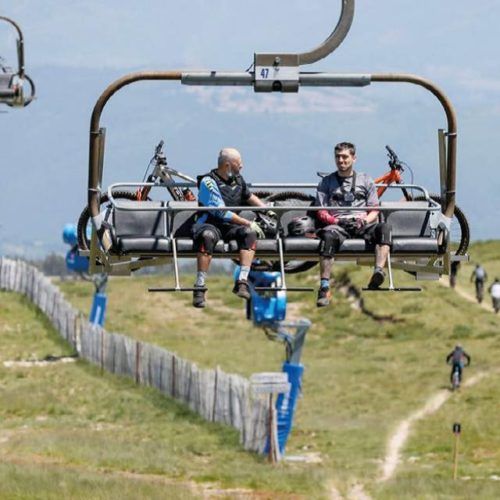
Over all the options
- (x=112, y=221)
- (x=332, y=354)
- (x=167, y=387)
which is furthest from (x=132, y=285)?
(x=112, y=221)

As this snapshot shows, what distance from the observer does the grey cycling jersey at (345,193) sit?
1728 centimetres

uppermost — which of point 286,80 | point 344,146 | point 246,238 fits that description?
point 286,80

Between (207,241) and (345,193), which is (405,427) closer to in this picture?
(345,193)

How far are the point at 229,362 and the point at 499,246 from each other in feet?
123

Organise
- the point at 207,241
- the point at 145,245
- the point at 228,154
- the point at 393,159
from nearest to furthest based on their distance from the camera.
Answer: the point at 228,154, the point at 207,241, the point at 145,245, the point at 393,159

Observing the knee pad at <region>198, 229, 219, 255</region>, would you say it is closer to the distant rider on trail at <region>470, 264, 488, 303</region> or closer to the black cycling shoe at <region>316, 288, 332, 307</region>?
the black cycling shoe at <region>316, 288, 332, 307</region>

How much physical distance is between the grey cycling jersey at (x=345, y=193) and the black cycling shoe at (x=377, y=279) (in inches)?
23.8

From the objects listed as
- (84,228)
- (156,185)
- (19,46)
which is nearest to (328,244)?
(156,185)

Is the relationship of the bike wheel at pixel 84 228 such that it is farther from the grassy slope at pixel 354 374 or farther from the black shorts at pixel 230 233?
the grassy slope at pixel 354 374

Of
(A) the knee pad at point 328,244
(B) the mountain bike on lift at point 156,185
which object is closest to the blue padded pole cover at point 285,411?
(B) the mountain bike on lift at point 156,185

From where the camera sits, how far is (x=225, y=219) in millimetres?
17062

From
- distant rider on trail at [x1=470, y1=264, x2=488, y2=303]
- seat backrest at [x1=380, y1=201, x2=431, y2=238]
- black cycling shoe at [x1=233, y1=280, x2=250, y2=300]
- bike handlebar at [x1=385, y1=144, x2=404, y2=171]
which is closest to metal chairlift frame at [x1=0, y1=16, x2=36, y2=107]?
bike handlebar at [x1=385, y1=144, x2=404, y2=171]

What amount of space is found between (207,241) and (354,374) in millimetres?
52673

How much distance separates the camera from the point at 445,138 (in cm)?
1659
